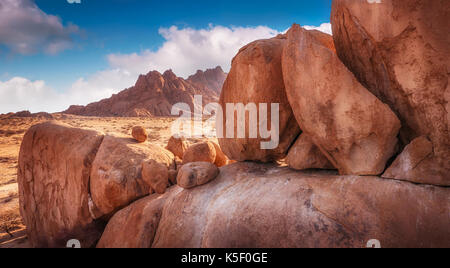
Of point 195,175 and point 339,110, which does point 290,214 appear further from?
point 195,175

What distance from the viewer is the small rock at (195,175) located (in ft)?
13.9

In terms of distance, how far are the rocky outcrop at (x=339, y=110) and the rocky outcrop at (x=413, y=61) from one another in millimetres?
280

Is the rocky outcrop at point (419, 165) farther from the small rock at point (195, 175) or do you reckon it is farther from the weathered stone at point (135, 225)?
the weathered stone at point (135, 225)

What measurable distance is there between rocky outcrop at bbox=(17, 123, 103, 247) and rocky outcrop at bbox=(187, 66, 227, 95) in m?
110

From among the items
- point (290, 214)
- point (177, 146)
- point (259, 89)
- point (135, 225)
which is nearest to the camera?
point (290, 214)

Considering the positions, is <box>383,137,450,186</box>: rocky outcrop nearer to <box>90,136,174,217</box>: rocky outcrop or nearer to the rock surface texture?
the rock surface texture

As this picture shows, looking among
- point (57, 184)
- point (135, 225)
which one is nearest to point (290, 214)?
point (135, 225)

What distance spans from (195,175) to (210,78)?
4761 inches

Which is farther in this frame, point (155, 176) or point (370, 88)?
point (155, 176)

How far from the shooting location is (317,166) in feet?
12.6

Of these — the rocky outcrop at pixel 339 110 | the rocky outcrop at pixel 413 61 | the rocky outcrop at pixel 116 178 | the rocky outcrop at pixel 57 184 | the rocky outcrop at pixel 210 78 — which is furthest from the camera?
the rocky outcrop at pixel 210 78

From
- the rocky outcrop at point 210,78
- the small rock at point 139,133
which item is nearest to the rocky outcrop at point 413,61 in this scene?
the small rock at point 139,133
